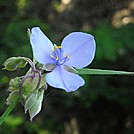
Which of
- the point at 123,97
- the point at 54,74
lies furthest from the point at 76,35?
the point at 123,97

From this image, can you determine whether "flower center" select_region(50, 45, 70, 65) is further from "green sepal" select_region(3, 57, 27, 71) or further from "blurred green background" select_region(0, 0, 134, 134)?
"blurred green background" select_region(0, 0, 134, 134)

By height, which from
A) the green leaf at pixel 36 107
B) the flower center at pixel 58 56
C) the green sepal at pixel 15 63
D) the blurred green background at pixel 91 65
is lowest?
the blurred green background at pixel 91 65

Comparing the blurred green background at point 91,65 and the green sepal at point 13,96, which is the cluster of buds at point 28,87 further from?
the blurred green background at point 91,65

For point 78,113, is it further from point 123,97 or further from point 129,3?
point 129,3

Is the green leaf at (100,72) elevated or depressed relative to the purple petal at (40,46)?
depressed

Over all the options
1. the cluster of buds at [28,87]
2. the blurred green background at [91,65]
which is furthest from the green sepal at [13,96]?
the blurred green background at [91,65]

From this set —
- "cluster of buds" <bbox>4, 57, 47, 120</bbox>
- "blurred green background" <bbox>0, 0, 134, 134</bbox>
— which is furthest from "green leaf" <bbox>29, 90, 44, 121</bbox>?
"blurred green background" <bbox>0, 0, 134, 134</bbox>

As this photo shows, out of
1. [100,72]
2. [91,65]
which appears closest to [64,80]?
[100,72]

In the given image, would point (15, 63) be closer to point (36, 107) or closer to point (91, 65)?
point (36, 107)
